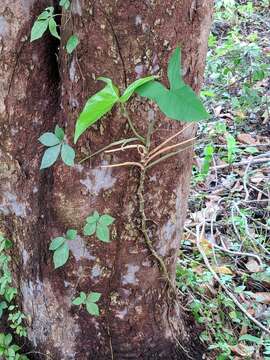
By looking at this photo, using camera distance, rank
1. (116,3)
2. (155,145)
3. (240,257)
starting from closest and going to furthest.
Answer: (116,3) < (155,145) < (240,257)

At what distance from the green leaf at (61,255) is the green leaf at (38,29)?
476mm

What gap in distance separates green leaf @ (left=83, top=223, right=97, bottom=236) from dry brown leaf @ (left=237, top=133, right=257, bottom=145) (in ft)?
5.88

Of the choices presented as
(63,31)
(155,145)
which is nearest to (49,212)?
(155,145)

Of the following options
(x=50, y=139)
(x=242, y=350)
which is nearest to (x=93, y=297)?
(x=50, y=139)

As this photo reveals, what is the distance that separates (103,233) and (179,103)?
43 cm

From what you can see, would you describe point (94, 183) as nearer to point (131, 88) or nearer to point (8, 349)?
point (131, 88)

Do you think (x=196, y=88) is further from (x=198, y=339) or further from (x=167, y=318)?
(x=198, y=339)

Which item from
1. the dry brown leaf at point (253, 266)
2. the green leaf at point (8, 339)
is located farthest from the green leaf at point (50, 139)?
the dry brown leaf at point (253, 266)

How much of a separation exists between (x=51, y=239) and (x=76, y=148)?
0.85 feet

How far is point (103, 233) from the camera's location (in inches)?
46.9

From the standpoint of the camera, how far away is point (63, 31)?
44.1 inches

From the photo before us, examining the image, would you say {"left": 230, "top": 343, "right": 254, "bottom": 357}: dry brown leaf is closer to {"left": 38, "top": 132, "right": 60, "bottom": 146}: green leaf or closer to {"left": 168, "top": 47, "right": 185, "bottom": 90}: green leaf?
{"left": 38, "top": 132, "right": 60, "bottom": 146}: green leaf

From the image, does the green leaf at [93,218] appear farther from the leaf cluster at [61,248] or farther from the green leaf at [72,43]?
the green leaf at [72,43]

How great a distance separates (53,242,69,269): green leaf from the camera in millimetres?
1252
